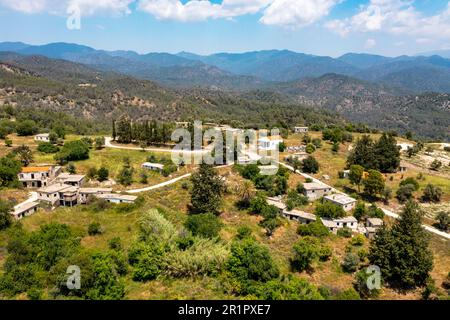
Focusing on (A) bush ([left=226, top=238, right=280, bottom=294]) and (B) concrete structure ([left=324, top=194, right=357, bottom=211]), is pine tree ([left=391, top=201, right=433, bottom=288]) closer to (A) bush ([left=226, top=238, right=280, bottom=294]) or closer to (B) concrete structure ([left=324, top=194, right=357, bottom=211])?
(A) bush ([left=226, top=238, right=280, bottom=294])

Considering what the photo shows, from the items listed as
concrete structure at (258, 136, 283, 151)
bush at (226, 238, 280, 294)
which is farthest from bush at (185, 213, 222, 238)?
concrete structure at (258, 136, 283, 151)

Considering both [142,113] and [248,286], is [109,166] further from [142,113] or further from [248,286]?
[142,113]

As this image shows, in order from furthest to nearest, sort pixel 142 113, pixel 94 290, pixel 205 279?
pixel 142 113 → pixel 205 279 → pixel 94 290

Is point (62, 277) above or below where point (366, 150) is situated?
below

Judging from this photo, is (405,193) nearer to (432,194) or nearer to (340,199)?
(432,194)

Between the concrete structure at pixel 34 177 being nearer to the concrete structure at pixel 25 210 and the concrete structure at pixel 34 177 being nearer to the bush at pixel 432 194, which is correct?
the concrete structure at pixel 25 210

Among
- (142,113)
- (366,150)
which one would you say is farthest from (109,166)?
(142,113)

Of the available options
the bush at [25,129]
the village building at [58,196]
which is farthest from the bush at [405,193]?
the bush at [25,129]
